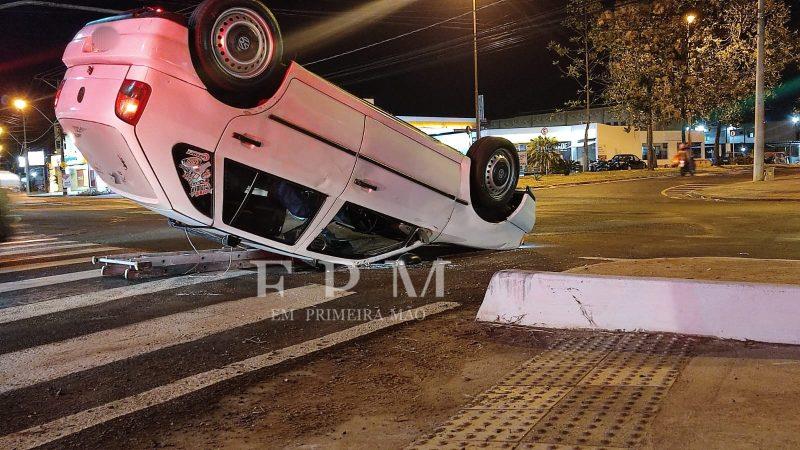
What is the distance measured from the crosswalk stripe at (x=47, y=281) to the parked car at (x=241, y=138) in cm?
248

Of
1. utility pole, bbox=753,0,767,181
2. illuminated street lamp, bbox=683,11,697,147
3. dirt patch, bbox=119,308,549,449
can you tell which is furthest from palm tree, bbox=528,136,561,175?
dirt patch, bbox=119,308,549,449

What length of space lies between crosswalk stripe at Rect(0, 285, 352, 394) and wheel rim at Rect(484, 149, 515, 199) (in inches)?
101

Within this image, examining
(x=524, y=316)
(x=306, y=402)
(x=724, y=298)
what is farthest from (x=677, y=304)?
(x=306, y=402)

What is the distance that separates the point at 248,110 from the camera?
20.6ft

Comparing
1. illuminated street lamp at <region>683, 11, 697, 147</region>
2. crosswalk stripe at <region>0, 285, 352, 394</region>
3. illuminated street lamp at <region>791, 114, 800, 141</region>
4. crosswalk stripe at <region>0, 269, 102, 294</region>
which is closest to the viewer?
crosswalk stripe at <region>0, 285, 352, 394</region>

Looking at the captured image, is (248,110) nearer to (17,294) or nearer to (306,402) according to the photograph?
(306,402)

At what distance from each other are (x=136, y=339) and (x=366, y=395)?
2481 millimetres

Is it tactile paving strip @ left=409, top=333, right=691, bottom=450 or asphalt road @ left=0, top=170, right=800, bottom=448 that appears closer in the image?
tactile paving strip @ left=409, top=333, right=691, bottom=450

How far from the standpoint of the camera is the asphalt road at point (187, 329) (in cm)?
401

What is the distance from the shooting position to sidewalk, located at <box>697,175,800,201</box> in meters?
20.3

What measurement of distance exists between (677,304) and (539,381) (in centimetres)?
150

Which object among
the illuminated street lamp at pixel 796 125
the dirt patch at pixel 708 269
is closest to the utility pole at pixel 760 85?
the dirt patch at pixel 708 269

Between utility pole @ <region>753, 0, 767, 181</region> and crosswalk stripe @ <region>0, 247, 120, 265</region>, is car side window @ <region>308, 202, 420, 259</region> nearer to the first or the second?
crosswalk stripe @ <region>0, 247, 120, 265</region>

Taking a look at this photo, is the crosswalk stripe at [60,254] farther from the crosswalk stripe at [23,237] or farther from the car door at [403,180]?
the car door at [403,180]
